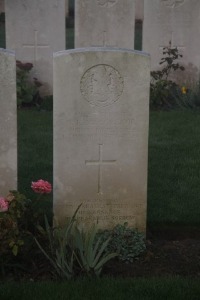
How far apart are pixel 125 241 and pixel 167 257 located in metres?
0.33

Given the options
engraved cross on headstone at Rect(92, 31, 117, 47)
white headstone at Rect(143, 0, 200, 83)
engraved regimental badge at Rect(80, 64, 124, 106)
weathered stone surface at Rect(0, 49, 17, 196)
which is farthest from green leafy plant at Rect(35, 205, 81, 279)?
white headstone at Rect(143, 0, 200, 83)

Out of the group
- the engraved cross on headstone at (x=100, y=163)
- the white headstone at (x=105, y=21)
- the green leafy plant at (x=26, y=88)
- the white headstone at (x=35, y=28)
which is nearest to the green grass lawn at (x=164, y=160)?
the green leafy plant at (x=26, y=88)

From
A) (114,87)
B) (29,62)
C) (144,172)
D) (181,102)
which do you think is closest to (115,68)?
(114,87)

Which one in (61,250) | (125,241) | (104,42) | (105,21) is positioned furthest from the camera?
(104,42)

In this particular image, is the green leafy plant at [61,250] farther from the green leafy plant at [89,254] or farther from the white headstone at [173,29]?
the white headstone at [173,29]

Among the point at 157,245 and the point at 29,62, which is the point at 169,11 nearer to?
the point at 29,62

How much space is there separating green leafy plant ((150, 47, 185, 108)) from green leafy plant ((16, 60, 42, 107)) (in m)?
1.72

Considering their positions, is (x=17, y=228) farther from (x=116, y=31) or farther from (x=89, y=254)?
(x=116, y=31)

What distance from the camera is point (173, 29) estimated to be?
10.6 metres

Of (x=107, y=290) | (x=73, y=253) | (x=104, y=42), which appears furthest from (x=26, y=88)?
(x=107, y=290)

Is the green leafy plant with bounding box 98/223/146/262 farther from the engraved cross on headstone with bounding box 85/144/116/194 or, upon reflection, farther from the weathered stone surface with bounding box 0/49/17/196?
the weathered stone surface with bounding box 0/49/17/196

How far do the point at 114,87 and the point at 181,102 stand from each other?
17.0 ft

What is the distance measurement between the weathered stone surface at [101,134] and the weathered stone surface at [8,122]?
30cm

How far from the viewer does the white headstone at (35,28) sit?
10227 mm
